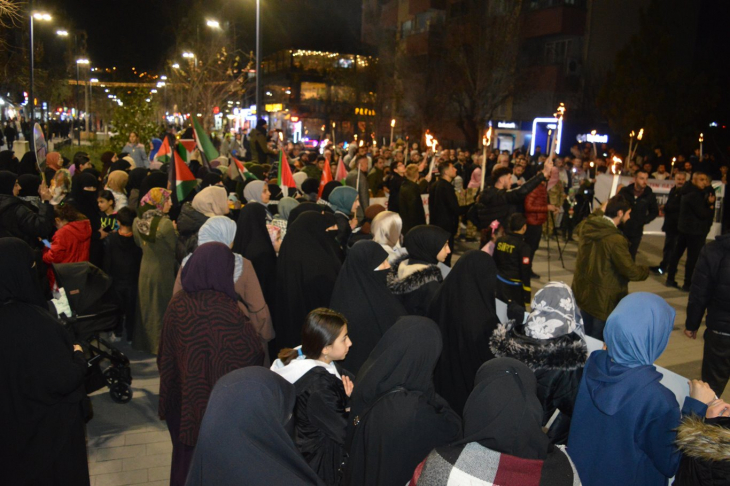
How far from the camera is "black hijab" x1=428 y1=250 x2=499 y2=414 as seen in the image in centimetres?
452

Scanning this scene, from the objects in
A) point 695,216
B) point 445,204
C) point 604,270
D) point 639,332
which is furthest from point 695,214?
point 639,332

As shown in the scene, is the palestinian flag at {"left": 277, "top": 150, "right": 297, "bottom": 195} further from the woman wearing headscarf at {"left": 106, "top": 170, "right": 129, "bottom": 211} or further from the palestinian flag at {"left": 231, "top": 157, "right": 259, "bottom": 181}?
the woman wearing headscarf at {"left": 106, "top": 170, "right": 129, "bottom": 211}

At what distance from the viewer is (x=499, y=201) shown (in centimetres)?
1002

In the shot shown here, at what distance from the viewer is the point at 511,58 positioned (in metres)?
35.8

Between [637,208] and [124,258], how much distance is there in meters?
8.26

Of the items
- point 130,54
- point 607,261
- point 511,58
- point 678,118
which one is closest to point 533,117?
point 511,58

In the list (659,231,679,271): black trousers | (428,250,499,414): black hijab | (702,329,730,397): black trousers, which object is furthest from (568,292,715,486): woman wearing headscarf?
(659,231,679,271): black trousers

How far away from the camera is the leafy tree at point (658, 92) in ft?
92.0

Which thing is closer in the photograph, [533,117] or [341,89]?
[533,117]

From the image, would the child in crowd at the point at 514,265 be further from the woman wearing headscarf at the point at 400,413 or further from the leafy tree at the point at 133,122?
the leafy tree at the point at 133,122

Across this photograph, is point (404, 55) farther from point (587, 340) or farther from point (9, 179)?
point (587, 340)

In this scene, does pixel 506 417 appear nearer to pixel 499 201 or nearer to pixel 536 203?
pixel 499 201

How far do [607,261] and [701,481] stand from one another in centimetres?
438

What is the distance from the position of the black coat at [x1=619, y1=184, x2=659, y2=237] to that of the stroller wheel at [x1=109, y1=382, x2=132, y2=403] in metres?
8.39
